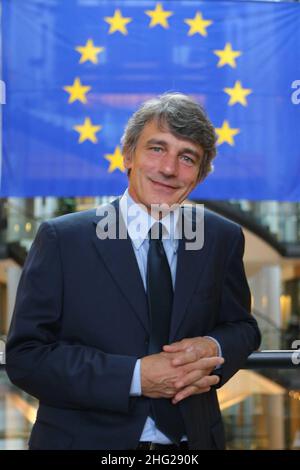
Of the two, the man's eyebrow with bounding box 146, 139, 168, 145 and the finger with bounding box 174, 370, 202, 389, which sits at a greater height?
the man's eyebrow with bounding box 146, 139, 168, 145

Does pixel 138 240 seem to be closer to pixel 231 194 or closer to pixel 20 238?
pixel 231 194

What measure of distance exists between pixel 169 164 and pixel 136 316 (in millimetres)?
404

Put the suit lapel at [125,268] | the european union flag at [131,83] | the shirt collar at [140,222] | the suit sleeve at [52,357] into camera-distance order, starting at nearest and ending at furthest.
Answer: the suit sleeve at [52,357] < the suit lapel at [125,268] < the shirt collar at [140,222] < the european union flag at [131,83]

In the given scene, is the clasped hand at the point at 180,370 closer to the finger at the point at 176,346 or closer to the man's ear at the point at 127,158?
the finger at the point at 176,346

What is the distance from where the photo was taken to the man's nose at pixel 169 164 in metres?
1.83

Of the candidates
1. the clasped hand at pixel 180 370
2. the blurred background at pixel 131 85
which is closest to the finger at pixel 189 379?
the clasped hand at pixel 180 370

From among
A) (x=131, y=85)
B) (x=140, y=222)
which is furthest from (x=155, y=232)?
(x=131, y=85)

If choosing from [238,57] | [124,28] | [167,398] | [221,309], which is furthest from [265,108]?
[167,398]

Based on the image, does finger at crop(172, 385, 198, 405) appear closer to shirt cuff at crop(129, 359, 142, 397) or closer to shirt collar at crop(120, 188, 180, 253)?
shirt cuff at crop(129, 359, 142, 397)

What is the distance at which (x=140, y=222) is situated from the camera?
6.18ft

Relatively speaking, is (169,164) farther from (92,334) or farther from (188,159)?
(92,334)

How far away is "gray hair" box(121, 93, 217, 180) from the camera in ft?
6.00

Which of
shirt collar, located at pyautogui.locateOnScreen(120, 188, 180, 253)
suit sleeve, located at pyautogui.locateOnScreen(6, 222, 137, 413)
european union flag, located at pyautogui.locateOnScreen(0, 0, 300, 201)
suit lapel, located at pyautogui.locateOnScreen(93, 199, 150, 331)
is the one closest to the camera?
suit sleeve, located at pyautogui.locateOnScreen(6, 222, 137, 413)

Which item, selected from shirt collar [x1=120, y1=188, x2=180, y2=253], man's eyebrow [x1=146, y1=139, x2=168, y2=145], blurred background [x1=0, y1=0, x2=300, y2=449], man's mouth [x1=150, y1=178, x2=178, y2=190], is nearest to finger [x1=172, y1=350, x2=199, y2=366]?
shirt collar [x1=120, y1=188, x2=180, y2=253]
